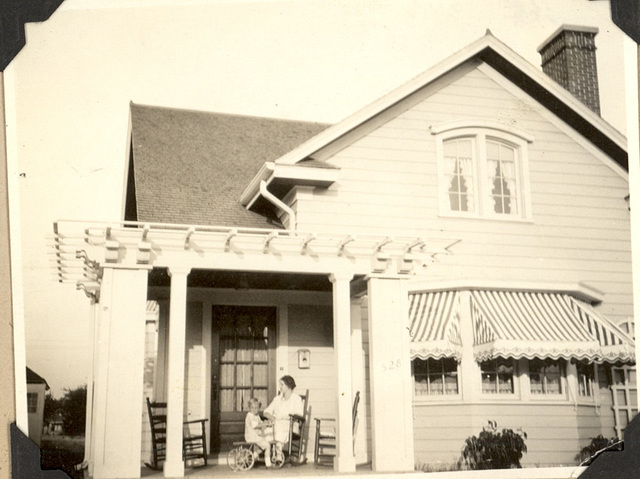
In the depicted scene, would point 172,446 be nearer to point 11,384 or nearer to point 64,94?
point 11,384

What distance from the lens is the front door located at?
9969 millimetres

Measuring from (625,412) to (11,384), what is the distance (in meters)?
7.86

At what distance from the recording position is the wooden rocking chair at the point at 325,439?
9180 mm

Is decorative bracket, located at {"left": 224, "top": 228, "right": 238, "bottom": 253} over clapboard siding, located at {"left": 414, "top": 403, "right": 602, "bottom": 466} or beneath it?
over

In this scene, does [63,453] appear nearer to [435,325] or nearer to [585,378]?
[435,325]

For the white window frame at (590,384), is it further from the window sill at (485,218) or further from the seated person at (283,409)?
the seated person at (283,409)

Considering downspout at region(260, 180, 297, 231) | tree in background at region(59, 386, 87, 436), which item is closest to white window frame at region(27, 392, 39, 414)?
tree in background at region(59, 386, 87, 436)

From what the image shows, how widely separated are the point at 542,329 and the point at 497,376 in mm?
900

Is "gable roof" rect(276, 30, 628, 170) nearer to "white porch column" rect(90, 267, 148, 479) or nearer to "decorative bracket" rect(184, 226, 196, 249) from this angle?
"decorative bracket" rect(184, 226, 196, 249)

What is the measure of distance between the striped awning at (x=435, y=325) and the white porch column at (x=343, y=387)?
1.50 meters

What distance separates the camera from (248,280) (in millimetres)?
9898

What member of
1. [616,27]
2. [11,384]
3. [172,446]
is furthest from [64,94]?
[616,27]

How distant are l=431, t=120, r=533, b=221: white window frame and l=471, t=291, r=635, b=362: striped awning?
1224 mm

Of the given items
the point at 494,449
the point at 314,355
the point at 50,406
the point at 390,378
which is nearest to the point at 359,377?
the point at 314,355
